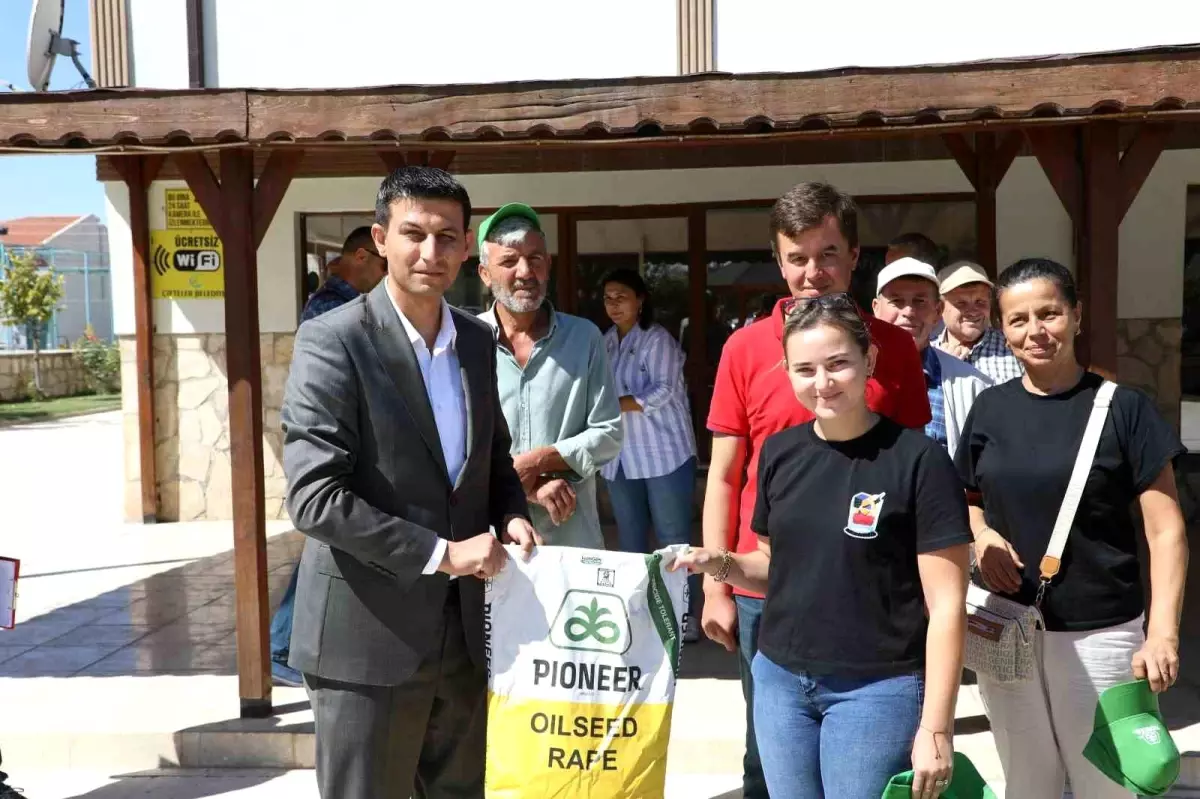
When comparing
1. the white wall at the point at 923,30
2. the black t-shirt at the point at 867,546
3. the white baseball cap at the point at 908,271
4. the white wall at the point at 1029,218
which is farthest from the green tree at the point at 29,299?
the black t-shirt at the point at 867,546

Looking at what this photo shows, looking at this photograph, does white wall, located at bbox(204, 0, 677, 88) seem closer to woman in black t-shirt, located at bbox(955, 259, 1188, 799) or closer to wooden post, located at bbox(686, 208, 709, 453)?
wooden post, located at bbox(686, 208, 709, 453)

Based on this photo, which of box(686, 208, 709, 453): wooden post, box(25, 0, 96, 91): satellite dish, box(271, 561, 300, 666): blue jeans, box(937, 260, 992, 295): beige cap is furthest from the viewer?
box(686, 208, 709, 453): wooden post

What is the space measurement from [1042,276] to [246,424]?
10.5ft

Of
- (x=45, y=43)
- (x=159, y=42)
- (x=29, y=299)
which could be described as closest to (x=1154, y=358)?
(x=159, y=42)

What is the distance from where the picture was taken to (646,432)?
17.9 ft

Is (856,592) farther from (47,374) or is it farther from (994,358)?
(47,374)

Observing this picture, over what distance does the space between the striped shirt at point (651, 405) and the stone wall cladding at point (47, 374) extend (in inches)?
986

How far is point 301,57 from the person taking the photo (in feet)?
26.9

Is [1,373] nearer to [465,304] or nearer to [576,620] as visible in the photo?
[465,304]

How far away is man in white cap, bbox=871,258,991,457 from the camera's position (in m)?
3.43

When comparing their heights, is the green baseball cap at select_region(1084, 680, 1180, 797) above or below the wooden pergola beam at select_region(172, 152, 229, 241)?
below

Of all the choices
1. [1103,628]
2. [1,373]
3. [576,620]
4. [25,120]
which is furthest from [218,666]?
[1,373]

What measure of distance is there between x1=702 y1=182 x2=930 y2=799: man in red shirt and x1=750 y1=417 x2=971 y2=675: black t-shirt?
39 cm

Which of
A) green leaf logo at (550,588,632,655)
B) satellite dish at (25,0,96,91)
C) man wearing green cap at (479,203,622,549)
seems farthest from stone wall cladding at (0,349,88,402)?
green leaf logo at (550,588,632,655)
